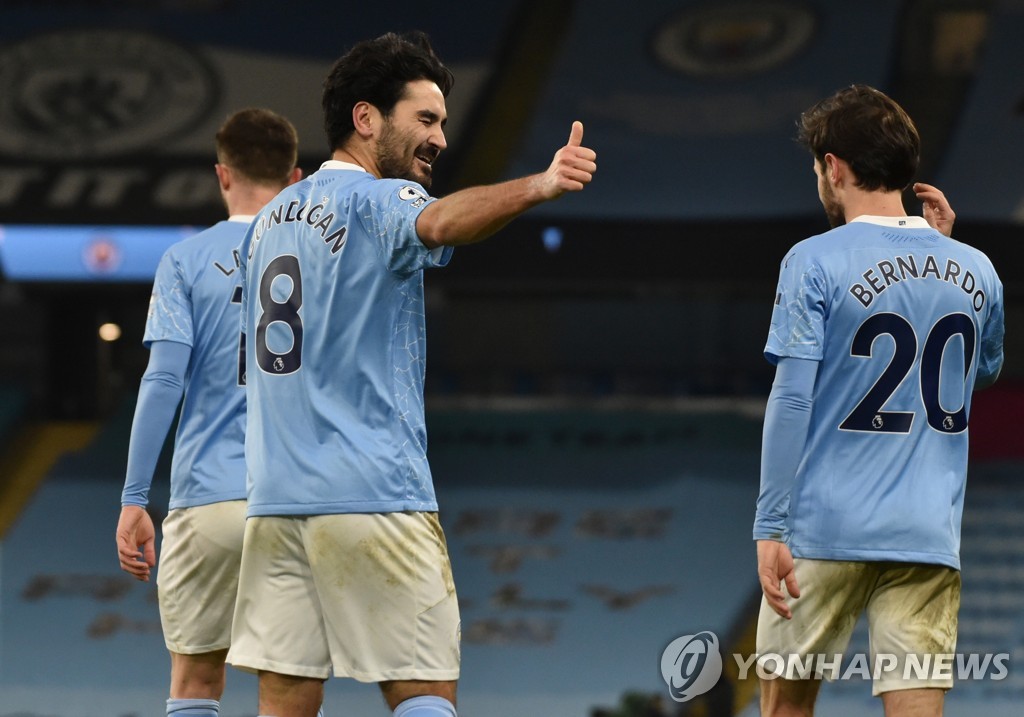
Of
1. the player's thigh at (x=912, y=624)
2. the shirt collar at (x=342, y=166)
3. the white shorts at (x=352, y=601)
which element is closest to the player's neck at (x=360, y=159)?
the shirt collar at (x=342, y=166)

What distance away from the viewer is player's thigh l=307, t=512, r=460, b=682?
2.71 m

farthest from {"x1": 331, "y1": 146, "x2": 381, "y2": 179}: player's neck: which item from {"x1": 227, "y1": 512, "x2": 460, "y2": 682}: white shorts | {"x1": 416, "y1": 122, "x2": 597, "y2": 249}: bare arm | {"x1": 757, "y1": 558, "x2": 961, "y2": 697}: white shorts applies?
{"x1": 757, "y1": 558, "x2": 961, "y2": 697}: white shorts

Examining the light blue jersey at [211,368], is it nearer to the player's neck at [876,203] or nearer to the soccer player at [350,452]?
the soccer player at [350,452]

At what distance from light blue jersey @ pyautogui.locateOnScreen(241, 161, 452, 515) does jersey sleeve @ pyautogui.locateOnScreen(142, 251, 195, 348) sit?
106 cm

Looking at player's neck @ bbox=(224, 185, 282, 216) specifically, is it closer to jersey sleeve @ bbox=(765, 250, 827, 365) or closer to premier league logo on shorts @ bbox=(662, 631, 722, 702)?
jersey sleeve @ bbox=(765, 250, 827, 365)

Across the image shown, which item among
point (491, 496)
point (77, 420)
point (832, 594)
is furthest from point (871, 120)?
point (77, 420)

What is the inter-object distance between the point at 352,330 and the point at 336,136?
47 centimetres

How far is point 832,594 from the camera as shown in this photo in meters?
3.05

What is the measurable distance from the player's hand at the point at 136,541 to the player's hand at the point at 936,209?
2.16m

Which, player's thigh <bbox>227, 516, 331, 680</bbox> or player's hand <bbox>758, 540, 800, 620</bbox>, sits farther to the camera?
player's hand <bbox>758, 540, 800, 620</bbox>

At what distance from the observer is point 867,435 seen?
3.08 metres

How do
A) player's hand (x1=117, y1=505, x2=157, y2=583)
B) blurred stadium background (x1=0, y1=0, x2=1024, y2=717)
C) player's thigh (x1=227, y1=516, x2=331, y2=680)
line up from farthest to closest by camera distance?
blurred stadium background (x1=0, y1=0, x2=1024, y2=717), player's hand (x1=117, y1=505, x2=157, y2=583), player's thigh (x1=227, y1=516, x2=331, y2=680)

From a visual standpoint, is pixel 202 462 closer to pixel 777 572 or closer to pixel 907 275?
pixel 777 572

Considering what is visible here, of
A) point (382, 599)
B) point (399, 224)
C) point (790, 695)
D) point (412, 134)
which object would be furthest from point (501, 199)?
point (790, 695)
